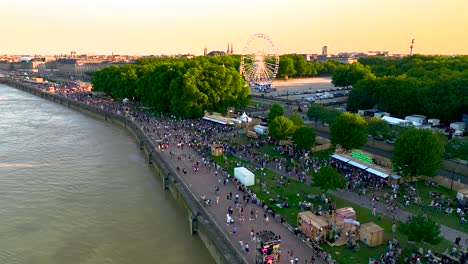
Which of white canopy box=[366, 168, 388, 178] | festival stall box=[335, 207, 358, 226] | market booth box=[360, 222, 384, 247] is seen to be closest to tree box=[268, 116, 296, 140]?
white canopy box=[366, 168, 388, 178]

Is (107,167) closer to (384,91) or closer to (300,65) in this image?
(384,91)

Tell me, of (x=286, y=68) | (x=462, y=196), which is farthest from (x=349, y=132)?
(x=286, y=68)

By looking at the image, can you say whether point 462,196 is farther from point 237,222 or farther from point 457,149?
point 237,222

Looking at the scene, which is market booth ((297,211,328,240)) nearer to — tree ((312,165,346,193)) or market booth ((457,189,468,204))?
tree ((312,165,346,193))

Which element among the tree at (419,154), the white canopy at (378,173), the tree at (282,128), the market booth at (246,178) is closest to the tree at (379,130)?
the tree at (282,128)

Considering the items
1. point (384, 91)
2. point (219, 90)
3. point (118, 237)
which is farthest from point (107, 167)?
point (384, 91)

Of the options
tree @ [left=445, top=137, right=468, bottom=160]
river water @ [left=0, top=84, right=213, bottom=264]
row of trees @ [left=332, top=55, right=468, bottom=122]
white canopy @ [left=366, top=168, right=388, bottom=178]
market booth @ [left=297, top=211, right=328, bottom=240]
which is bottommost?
river water @ [left=0, top=84, right=213, bottom=264]

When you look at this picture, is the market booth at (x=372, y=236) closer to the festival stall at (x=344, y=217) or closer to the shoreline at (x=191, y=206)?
the festival stall at (x=344, y=217)
